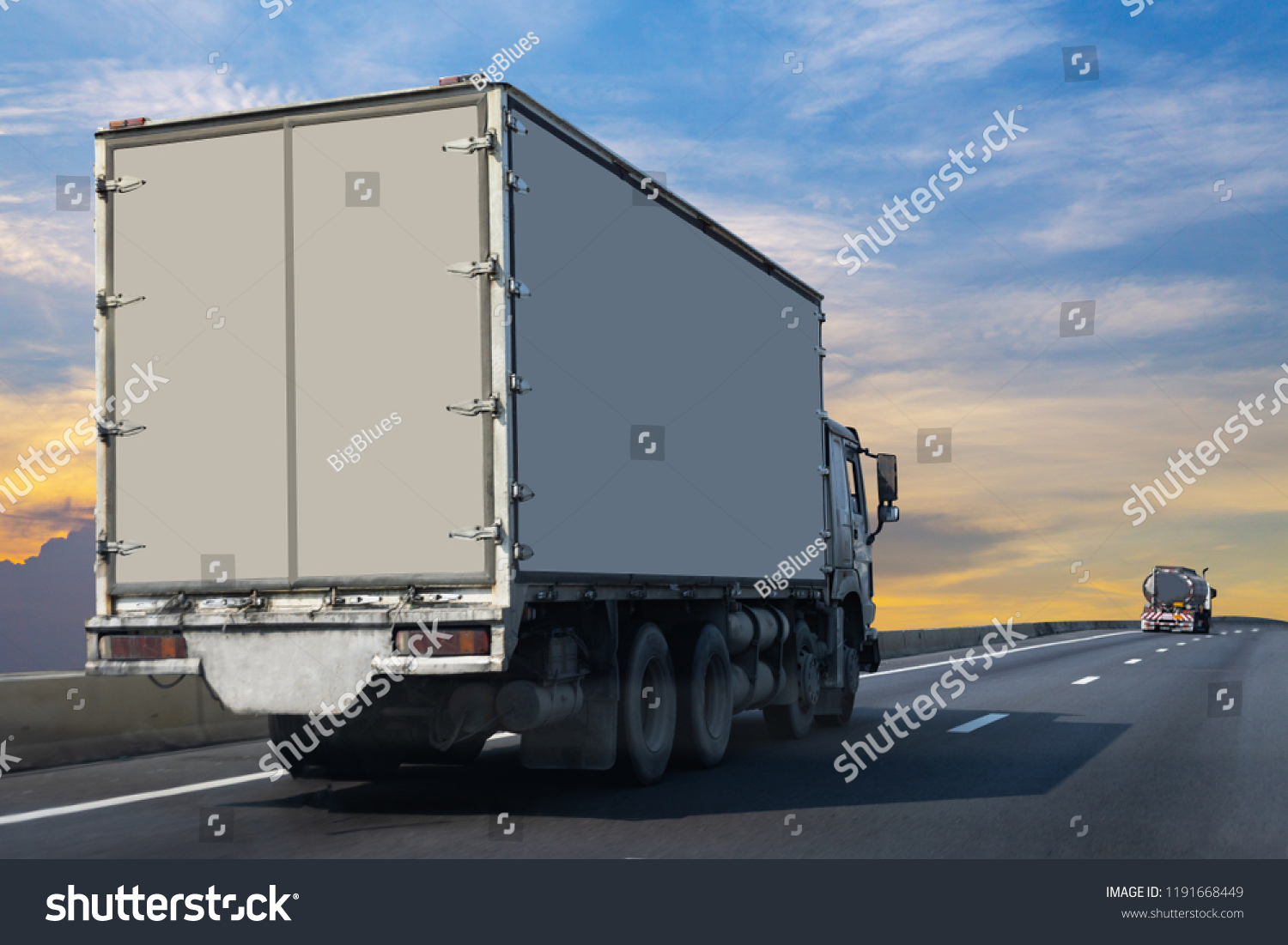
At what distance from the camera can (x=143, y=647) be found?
8.41 meters

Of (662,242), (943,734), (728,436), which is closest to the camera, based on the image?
(662,242)

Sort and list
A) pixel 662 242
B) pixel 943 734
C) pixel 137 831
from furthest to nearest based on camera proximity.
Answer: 1. pixel 943 734
2. pixel 662 242
3. pixel 137 831

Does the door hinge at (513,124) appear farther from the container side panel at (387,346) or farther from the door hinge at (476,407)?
the door hinge at (476,407)

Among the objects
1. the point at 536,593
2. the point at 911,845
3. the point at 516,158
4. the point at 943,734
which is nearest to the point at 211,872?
the point at 536,593

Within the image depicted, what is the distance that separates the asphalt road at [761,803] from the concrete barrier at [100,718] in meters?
0.23

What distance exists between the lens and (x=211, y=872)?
21.4 feet

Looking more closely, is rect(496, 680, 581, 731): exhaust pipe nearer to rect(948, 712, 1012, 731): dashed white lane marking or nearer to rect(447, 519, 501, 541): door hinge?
rect(447, 519, 501, 541): door hinge

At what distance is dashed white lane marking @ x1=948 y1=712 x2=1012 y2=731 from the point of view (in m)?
13.9

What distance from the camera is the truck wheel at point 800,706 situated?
13.0 m

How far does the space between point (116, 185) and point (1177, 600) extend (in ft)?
184

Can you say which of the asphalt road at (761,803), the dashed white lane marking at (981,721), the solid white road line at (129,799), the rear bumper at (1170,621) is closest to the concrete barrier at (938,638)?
the rear bumper at (1170,621)

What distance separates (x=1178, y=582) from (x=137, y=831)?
56.7 m

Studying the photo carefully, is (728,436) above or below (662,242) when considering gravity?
below

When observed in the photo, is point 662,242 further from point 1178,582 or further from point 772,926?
point 1178,582
